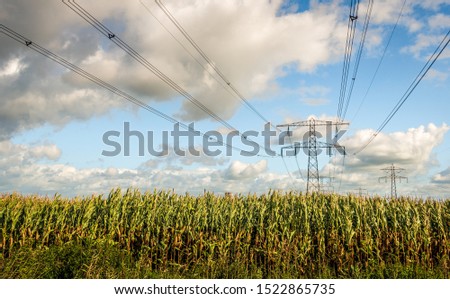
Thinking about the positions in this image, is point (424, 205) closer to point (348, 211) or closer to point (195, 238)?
point (348, 211)

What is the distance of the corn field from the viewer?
14938 millimetres

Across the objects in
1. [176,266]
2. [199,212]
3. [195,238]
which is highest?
[199,212]

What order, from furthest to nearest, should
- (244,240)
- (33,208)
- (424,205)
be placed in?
1. (424,205)
2. (33,208)
3. (244,240)

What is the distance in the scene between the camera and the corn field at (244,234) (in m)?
14.9

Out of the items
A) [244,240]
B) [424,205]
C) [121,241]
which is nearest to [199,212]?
[244,240]

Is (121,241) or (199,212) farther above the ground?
(199,212)

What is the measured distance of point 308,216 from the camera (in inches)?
643

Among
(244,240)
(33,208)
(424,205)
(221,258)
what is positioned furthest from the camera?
(424,205)

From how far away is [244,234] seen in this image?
1595 centimetres

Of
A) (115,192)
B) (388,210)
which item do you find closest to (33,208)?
(115,192)

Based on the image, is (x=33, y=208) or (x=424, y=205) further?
(x=424, y=205)

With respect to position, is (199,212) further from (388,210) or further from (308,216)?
(388,210)

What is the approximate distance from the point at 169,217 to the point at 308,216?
237 inches

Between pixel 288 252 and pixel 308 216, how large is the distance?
2.08m
